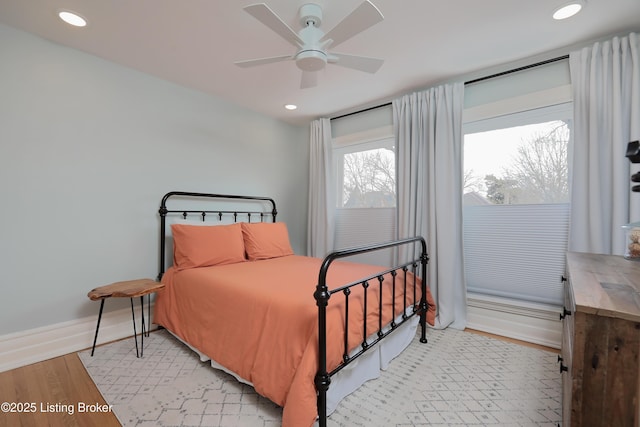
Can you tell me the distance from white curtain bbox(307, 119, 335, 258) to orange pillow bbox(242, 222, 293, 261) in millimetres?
610

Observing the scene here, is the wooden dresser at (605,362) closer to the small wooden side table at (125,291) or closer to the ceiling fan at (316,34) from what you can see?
the ceiling fan at (316,34)

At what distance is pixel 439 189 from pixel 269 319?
2043 mm

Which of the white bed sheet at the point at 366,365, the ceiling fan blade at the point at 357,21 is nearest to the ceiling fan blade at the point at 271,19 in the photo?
the ceiling fan blade at the point at 357,21

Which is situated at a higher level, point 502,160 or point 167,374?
point 502,160

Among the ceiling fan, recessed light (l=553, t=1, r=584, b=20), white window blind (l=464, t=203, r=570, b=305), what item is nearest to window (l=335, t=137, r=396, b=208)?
white window blind (l=464, t=203, r=570, b=305)

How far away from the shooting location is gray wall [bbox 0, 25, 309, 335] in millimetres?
1993

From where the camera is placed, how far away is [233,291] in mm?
1848

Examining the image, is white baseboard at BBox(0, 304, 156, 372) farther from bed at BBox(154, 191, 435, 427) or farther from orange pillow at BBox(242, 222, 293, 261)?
orange pillow at BBox(242, 222, 293, 261)

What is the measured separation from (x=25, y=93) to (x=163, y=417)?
243cm

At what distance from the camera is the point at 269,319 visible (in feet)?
5.06

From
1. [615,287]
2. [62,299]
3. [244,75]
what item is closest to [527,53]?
[615,287]

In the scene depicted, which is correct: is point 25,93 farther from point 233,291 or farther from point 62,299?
point 233,291

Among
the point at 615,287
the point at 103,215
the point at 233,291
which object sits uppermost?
the point at 103,215

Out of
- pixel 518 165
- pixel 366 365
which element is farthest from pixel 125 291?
pixel 518 165
